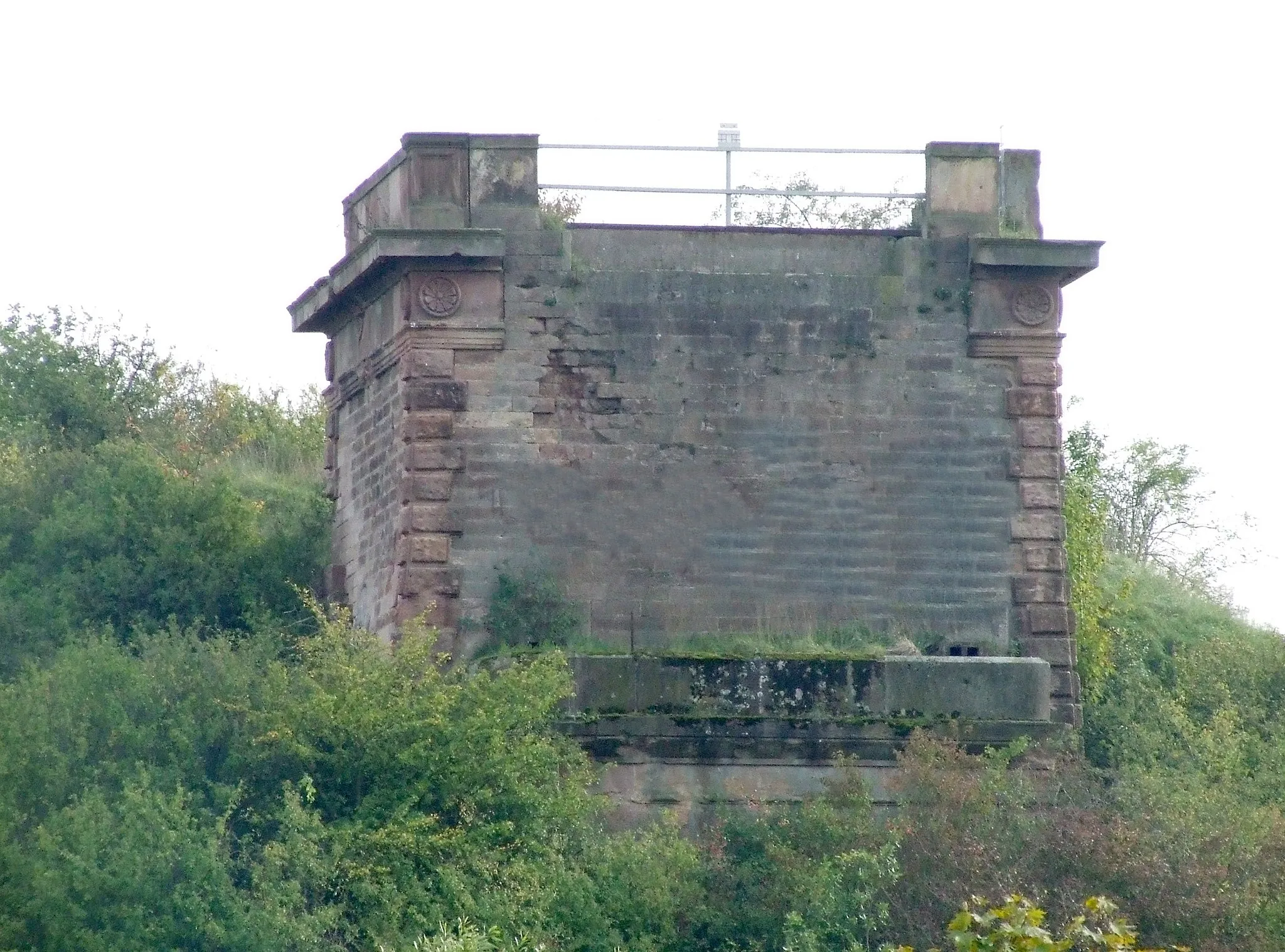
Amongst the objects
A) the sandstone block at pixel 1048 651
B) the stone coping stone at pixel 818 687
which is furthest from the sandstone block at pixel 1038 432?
the stone coping stone at pixel 818 687

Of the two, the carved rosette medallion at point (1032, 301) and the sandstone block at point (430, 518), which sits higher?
the carved rosette medallion at point (1032, 301)

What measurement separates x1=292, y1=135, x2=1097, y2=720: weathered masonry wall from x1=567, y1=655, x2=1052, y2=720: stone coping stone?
0.68 meters

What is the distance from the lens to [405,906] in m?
16.7

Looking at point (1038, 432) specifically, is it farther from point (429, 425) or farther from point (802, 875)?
point (429, 425)

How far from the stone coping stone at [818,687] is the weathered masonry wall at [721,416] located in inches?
26.9

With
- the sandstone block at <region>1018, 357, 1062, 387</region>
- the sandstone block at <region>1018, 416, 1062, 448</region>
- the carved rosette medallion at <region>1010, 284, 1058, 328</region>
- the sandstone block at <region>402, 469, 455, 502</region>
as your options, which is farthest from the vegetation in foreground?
the carved rosette medallion at <region>1010, 284, 1058, 328</region>

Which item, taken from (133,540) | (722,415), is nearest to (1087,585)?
(722,415)

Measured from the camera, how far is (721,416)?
2033 centimetres

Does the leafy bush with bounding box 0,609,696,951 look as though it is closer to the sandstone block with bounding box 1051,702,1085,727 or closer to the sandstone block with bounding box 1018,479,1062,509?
the sandstone block with bounding box 1051,702,1085,727

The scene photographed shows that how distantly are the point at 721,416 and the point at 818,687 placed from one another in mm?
2426

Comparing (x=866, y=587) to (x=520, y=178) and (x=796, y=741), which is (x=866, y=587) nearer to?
(x=796, y=741)

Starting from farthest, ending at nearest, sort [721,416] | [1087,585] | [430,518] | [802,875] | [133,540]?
[1087,585], [133,540], [721,416], [430,518], [802,875]

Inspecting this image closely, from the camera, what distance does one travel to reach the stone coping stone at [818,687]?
1917cm

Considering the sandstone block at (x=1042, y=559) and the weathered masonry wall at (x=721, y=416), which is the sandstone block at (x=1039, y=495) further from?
the sandstone block at (x=1042, y=559)
